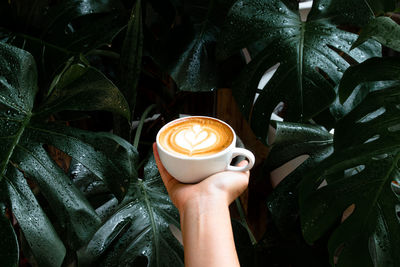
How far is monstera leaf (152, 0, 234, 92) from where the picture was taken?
120 centimetres

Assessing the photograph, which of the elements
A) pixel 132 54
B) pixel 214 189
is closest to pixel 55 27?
Answer: pixel 132 54

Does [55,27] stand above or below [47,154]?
above

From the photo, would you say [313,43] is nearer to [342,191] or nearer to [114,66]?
[342,191]

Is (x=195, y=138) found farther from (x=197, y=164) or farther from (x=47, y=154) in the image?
(x=47, y=154)

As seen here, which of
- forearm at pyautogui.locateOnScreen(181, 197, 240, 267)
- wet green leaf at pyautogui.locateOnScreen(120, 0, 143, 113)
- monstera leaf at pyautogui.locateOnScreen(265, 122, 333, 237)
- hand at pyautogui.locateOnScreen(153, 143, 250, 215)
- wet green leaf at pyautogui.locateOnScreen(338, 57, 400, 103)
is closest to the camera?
forearm at pyautogui.locateOnScreen(181, 197, 240, 267)

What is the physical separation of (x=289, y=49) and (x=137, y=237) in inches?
25.6

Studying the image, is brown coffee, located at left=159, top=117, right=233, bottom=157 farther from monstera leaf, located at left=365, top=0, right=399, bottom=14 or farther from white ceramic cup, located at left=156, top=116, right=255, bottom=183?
monstera leaf, located at left=365, top=0, right=399, bottom=14

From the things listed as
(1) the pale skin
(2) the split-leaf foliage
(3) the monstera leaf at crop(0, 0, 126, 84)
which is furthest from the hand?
(3) the monstera leaf at crop(0, 0, 126, 84)

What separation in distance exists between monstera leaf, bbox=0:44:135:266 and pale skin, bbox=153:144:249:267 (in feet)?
0.56

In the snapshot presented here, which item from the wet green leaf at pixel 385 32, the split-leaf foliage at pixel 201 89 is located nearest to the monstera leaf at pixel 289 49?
the split-leaf foliage at pixel 201 89

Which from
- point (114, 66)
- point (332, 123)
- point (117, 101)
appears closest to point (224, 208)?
point (117, 101)

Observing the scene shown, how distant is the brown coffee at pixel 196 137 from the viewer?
2.68ft

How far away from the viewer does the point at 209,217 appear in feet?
2.50

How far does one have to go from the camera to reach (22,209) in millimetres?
835
